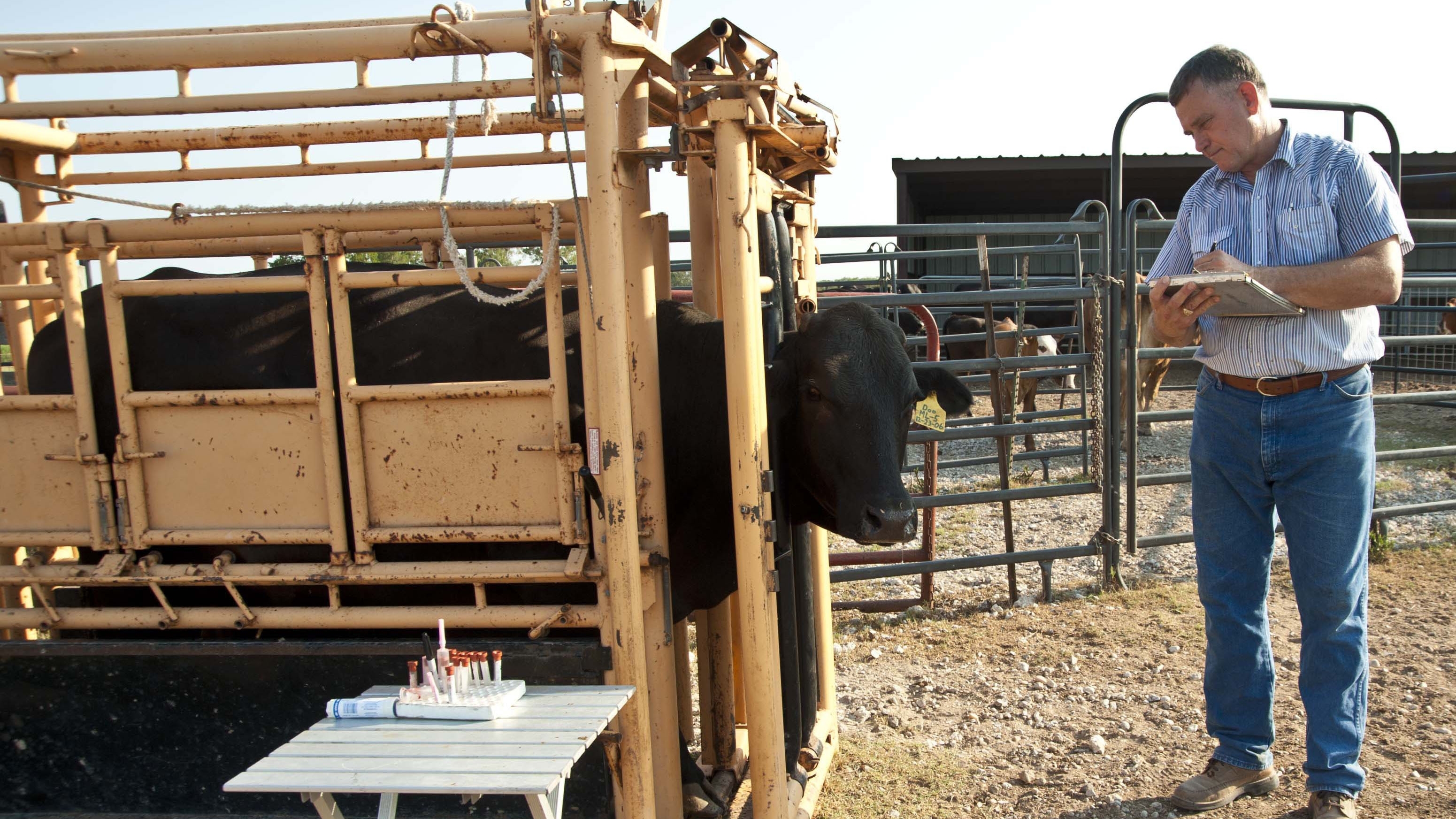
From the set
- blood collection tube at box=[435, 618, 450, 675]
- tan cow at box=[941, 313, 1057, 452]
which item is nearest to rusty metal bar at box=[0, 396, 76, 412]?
blood collection tube at box=[435, 618, 450, 675]

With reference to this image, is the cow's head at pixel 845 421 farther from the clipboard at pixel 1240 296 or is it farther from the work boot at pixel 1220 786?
the work boot at pixel 1220 786

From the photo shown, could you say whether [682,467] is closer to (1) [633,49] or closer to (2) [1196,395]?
(1) [633,49]

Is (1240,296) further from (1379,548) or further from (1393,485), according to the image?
(1393,485)

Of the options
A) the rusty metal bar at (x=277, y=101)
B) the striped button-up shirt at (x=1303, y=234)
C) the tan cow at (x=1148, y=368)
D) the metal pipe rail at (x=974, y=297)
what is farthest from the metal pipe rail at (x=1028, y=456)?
the rusty metal bar at (x=277, y=101)

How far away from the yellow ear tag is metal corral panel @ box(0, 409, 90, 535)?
3.06 meters

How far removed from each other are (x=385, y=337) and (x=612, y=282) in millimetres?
1634

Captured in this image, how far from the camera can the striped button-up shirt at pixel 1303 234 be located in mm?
3275

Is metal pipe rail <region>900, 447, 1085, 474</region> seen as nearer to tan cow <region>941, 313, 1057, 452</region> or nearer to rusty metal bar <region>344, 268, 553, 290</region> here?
tan cow <region>941, 313, 1057, 452</region>

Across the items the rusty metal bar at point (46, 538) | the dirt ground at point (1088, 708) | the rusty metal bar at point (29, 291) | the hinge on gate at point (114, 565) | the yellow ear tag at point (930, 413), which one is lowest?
the dirt ground at point (1088, 708)

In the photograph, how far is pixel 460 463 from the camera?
3.03 metres

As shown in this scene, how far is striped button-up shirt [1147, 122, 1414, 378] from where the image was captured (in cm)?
328

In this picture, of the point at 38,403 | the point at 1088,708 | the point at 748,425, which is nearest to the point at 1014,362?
the point at 1088,708

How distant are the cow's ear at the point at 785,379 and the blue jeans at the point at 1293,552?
1.58 metres

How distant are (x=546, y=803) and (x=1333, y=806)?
281cm
